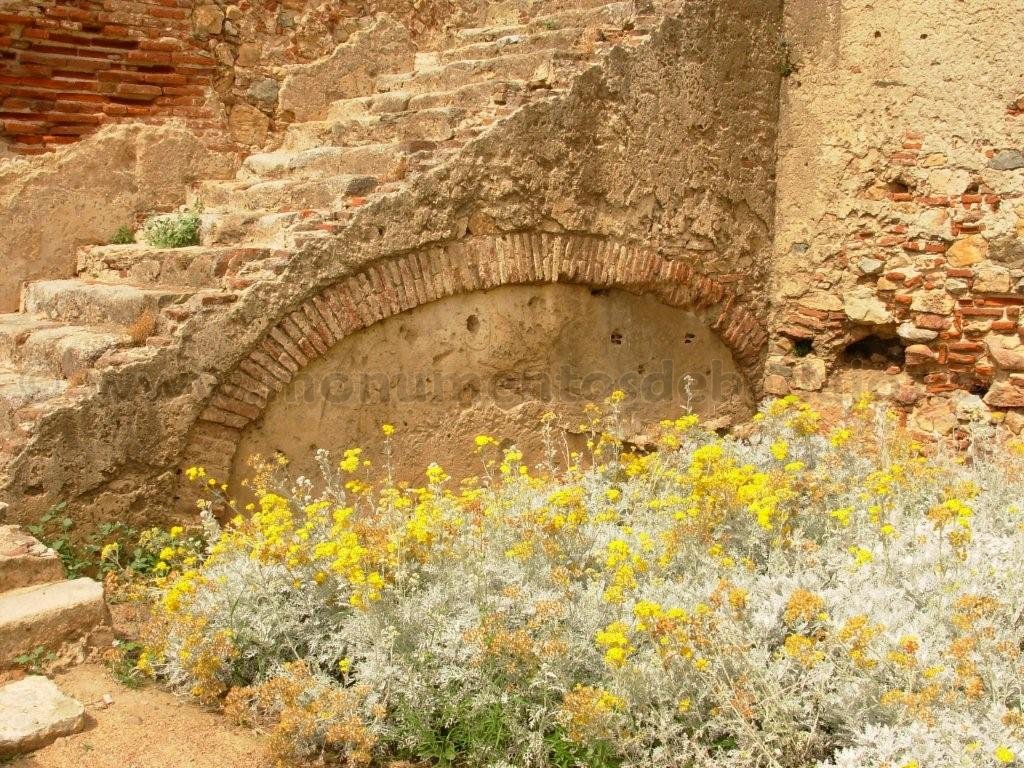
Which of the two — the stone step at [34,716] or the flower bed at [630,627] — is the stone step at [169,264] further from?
the stone step at [34,716]

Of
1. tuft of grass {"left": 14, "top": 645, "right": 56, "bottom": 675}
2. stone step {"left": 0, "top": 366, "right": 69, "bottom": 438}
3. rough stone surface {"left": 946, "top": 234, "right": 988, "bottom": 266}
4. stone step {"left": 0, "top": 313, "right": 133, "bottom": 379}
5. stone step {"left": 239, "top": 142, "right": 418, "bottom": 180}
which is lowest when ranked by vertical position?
tuft of grass {"left": 14, "top": 645, "right": 56, "bottom": 675}

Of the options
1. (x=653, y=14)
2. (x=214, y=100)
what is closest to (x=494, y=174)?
(x=653, y=14)

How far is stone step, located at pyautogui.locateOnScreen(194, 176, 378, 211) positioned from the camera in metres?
5.47

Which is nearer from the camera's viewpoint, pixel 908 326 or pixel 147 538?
pixel 147 538

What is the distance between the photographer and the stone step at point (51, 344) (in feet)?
16.1

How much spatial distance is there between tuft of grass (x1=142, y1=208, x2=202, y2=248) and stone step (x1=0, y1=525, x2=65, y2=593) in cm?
217

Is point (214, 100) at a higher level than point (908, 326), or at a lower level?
higher

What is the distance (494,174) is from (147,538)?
8.41 feet

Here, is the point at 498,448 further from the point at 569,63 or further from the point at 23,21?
the point at 23,21

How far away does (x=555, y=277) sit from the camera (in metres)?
5.99

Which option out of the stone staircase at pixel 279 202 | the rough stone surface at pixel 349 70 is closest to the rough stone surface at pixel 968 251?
the stone staircase at pixel 279 202

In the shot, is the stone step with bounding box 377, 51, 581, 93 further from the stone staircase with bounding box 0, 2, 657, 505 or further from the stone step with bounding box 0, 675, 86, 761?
the stone step with bounding box 0, 675, 86, 761

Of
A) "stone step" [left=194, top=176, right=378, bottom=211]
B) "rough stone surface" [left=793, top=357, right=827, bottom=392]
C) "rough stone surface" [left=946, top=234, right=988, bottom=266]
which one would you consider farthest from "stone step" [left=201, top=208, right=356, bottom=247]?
"rough stone surface" [left=946, top=234, right=988, bottom=266]

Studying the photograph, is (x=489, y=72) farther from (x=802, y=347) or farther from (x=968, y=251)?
(x=968, y=251)
